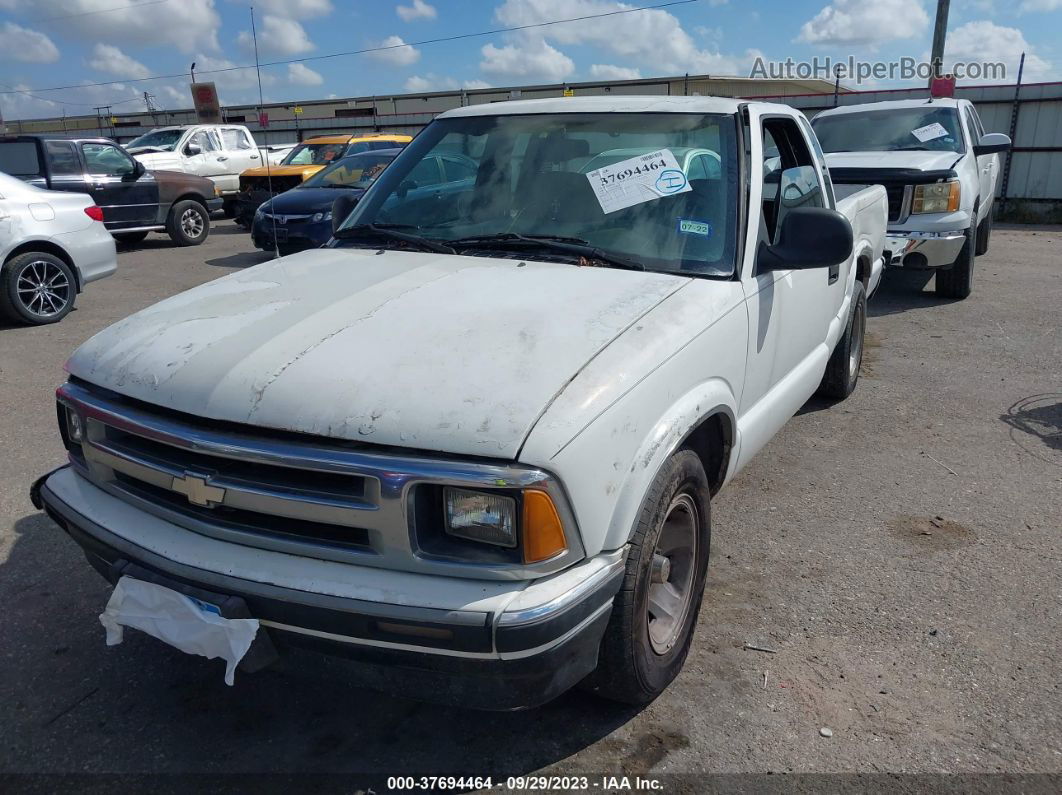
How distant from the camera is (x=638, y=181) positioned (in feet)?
10.5

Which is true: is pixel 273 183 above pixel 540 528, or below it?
above

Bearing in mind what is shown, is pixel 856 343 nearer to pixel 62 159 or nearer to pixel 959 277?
pixel 959 277

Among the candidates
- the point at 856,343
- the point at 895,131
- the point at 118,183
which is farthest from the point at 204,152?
the point at 856,343

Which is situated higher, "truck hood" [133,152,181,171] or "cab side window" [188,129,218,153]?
"cab side window" [188,129,218,153]

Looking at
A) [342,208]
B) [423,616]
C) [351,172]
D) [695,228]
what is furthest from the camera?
[351,172]

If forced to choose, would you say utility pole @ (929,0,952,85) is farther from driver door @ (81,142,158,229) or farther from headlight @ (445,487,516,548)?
headlight @ (445,487,516,548)

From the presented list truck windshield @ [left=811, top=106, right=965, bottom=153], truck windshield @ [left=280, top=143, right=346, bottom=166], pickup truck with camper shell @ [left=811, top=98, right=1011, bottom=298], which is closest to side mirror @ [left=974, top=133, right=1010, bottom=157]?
pickup truck with camper shell @ [left=811, top=98, right=1011, bottom=298]

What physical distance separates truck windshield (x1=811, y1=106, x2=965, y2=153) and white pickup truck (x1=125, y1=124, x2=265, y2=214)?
11386mm

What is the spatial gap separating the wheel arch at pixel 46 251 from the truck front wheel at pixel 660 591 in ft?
24.5

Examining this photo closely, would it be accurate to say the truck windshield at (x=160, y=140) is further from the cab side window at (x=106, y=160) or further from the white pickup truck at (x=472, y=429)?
the white pickup truck at (x=472, y=429)

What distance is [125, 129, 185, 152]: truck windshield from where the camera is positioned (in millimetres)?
16609

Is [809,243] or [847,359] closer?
[809,243]

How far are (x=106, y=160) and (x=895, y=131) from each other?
1071 cm

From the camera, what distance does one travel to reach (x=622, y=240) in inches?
123
